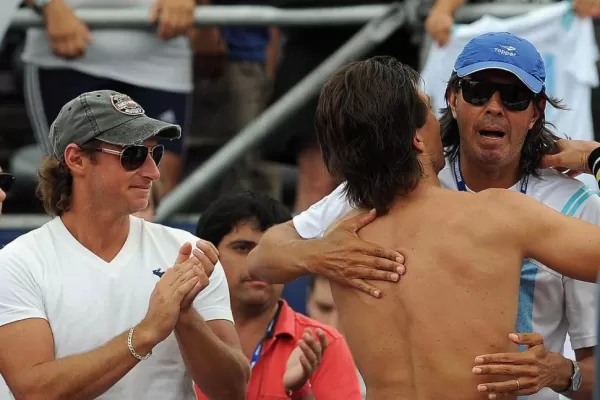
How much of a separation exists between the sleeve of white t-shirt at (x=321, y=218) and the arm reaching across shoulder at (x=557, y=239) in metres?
0.76

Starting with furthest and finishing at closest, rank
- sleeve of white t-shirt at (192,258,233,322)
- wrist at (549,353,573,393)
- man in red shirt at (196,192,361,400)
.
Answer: man in red shirt at (196,192,361,400)
sleeve of white t-shirt at (192,258,233,322)
wrist at (549,353,573,393)

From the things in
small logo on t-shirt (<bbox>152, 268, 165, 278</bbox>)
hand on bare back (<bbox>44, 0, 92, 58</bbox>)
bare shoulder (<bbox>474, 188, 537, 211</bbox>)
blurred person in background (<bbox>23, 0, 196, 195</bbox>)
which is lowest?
blurred person in background (<bbox>23, 0, 196, 195</bbox>)

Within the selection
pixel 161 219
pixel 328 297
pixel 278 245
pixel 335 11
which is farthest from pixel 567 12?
pixel 278 245

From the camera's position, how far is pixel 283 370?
14.9 feet

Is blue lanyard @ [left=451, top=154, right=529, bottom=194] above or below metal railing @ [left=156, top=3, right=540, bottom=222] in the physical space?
above

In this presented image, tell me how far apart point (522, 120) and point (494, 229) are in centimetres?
64

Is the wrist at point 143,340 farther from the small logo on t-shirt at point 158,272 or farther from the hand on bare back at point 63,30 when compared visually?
the hand on bare back at point 63,30

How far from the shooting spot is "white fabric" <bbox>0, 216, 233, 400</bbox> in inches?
147

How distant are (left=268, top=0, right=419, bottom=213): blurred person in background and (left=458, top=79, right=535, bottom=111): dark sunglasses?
7.60 feet

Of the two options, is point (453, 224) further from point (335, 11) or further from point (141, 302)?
point (335, 11)

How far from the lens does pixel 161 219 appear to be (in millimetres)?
5938

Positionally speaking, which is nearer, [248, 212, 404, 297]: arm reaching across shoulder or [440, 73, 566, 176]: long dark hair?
[248, 212, 404, 297]: arm reaching across shoulder

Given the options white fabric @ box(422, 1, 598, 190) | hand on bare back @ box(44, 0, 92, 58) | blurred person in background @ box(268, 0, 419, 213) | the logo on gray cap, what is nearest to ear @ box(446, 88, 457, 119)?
the logo on gray cap

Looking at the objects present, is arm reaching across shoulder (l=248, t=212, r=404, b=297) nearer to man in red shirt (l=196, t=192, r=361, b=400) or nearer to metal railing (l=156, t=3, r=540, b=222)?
man in red shirt (l=196, t=192, r=361, b=400)
